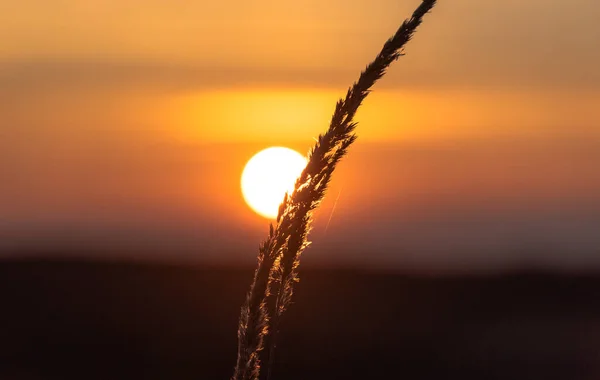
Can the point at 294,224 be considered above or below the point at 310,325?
below

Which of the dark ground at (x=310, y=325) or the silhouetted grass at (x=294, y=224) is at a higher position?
the dark ground at (x=310, y=325)

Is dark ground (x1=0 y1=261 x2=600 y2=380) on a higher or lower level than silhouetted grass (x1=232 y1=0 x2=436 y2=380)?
higher

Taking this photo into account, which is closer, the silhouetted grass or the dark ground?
the silhouetted grass

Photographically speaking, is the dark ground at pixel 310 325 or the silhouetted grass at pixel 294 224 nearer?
the silhouetted grass at pixel 294 224

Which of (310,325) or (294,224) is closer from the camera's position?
(294,224)

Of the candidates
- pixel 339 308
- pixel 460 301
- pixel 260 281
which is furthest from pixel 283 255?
pixel 460 301
